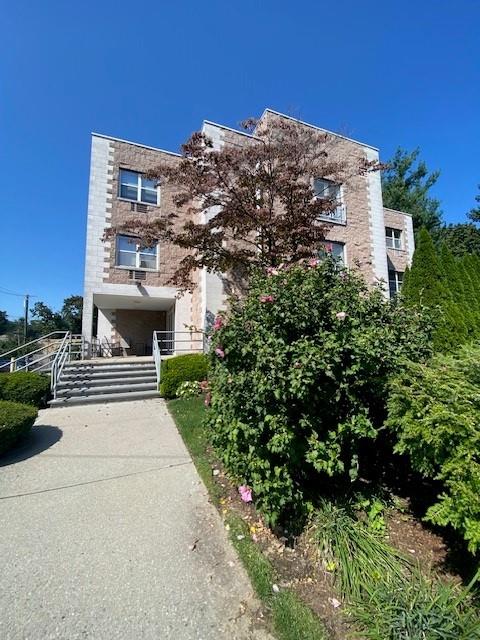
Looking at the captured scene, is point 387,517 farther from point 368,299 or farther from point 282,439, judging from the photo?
point 368,299

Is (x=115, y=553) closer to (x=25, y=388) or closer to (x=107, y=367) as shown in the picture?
(x=25, y=388)

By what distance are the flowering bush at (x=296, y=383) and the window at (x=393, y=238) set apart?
17.3 meters

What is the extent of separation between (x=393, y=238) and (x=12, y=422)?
19.8 metres

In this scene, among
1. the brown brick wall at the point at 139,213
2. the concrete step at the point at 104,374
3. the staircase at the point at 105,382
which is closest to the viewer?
A: the staircase at the point at 105,382

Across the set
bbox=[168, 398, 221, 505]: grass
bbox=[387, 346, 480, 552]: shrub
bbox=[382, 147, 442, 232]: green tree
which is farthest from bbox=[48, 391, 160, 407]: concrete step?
bbox=[382, 147, 442, 232]: green tree

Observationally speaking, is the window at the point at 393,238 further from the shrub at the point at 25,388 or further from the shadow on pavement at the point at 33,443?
the shadow on pavement at the point at 33,443

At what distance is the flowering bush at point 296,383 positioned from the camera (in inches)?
108

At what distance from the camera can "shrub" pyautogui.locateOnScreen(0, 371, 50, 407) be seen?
721 centimetres

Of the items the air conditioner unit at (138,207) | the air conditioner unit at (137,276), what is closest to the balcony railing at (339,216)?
the air conditioner unit at (138,207)

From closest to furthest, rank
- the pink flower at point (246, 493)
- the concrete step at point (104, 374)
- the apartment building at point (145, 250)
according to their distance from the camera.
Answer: the pink flower at point (246, 493) < the concrete step at point (104, 374) < the apartment building at point (145, 250)

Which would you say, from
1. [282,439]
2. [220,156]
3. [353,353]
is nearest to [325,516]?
[282,439]

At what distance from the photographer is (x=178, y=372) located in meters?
8.80

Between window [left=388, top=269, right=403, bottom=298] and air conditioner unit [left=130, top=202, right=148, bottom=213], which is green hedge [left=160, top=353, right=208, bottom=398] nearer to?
air conditioner unit [left=130, top=202, right=148, bottom=213]

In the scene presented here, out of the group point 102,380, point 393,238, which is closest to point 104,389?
point 102,380
